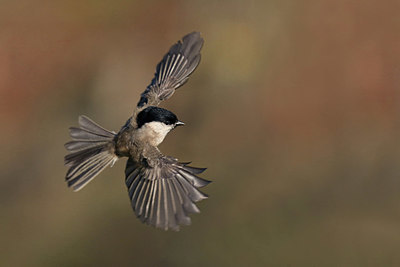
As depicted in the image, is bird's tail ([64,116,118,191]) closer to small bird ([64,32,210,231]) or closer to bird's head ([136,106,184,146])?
small bird ([64,32,210,231])

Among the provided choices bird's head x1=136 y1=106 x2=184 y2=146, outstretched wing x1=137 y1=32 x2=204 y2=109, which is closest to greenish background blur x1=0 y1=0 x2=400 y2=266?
outstretched wing x1=137 y1=32 x2=204 y2=109

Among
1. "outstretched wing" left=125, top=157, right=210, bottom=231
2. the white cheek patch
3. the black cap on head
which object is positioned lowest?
"outstretched wing" left=125, top=157, right=210, bottom=231

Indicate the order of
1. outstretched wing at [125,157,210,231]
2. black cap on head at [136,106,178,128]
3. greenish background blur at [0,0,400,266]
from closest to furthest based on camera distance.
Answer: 1. outstretched wing at [125,157,210,231]
2. black cap on head at [136,106,178,128]
3. greenish background blur at [0,0,400,266]

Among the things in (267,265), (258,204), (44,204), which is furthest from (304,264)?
(44,204)

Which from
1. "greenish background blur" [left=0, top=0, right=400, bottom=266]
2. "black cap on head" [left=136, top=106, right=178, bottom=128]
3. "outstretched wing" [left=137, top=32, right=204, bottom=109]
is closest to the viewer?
"black cap on head" [left=136, top=106, right=178, bottom=128]

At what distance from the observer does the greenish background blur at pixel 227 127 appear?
6.10 m

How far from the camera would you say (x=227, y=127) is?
7629mm

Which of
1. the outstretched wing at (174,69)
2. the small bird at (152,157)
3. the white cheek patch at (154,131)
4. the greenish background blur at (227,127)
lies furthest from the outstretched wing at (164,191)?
the greenish background blur at (227,127)

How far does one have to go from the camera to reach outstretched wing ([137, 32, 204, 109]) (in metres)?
3.50

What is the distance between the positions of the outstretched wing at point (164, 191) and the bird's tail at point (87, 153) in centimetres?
16

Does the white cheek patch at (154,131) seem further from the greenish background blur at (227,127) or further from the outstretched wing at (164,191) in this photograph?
the greenish background blur at (227,127)

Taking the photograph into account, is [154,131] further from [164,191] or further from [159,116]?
[164,191]

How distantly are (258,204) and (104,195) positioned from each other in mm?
1604

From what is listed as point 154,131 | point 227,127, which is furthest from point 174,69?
point 227,127
